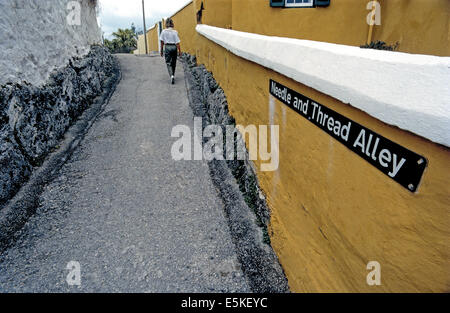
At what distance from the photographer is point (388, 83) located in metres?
1.39

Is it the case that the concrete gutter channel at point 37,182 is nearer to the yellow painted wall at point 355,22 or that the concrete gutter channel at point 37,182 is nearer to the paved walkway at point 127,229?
the paved walkway at point 127,229

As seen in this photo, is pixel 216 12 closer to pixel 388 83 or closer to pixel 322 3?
pixel 322 3

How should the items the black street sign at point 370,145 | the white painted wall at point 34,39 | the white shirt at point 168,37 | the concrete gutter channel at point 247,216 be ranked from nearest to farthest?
the black street sign at point 370,145 < the concrete gutter channel at point 247,216 < the white painted wall at point 34,39 < the white shirt at point 168,37

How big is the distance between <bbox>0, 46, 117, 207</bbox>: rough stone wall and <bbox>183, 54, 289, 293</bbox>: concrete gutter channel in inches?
115

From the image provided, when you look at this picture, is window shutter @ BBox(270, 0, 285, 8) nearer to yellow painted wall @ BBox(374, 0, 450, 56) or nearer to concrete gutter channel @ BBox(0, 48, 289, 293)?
yellow painted wall @ BBox(374, 0, 450, 56)

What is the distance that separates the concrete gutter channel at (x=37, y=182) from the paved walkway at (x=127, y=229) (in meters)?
0.13

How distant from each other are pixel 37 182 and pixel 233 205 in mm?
3026

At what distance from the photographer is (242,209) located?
4.02 meters

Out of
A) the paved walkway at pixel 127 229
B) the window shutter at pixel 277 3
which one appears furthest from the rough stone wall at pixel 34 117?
the window shutter at pixel 277 3

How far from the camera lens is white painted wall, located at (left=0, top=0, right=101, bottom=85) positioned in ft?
13.6

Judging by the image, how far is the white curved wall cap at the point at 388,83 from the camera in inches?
45.0

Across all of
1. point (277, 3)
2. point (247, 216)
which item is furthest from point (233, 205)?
point (277, 3)

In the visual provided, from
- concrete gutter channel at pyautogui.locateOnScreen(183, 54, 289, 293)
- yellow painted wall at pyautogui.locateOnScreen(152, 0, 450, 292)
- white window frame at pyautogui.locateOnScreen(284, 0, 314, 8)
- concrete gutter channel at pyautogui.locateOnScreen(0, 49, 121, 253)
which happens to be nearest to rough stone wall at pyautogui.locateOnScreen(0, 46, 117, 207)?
concrete gutter channel at pyautogui.locateOnScreen(0, 49, 121, 253)

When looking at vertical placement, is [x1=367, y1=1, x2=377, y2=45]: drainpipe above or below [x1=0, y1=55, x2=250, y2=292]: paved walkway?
above
